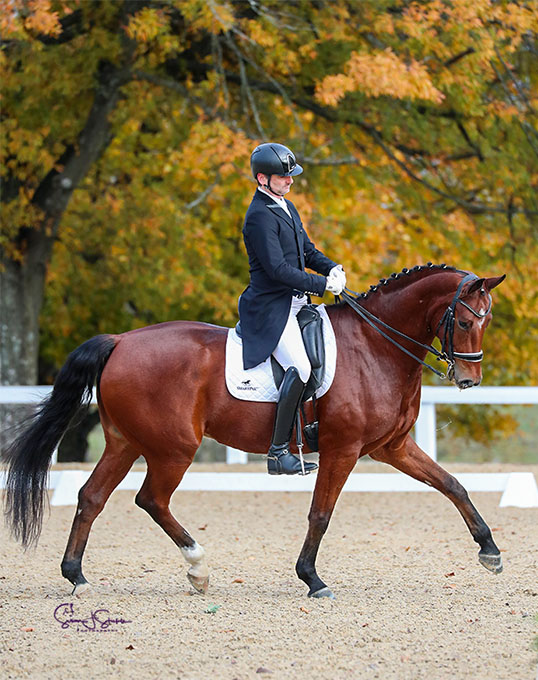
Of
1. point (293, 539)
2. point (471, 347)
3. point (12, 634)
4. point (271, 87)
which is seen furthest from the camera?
point (271, 87)

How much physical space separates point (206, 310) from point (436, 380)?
5.21 m

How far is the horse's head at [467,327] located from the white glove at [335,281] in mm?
672

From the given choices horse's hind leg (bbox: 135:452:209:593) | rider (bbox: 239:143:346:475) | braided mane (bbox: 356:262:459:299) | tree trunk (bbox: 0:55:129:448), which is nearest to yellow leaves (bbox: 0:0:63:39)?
tree trunk (bbox: 0:55:129:448)

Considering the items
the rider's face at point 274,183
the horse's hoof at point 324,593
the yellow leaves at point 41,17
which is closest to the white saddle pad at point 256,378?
the rider's face at point 274,183

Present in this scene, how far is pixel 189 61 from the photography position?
14.0 metres

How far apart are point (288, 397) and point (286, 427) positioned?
0.70 ft

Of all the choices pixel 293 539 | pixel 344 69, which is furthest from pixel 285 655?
pixel 344 69

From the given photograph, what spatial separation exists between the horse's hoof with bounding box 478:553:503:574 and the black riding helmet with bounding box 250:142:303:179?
109 inches

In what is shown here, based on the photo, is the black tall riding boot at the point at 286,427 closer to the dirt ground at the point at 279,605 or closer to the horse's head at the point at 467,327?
the dirt ground at the point at 279,605

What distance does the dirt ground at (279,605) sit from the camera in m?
4.56

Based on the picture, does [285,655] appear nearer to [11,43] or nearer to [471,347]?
[471,347]

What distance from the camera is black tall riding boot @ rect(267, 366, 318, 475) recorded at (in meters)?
5.88

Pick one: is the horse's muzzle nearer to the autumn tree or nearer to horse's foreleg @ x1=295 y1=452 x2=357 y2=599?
horse's foreleg @ x1=295 y1=452 x2=357 y2=599

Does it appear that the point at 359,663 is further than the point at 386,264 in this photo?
No
